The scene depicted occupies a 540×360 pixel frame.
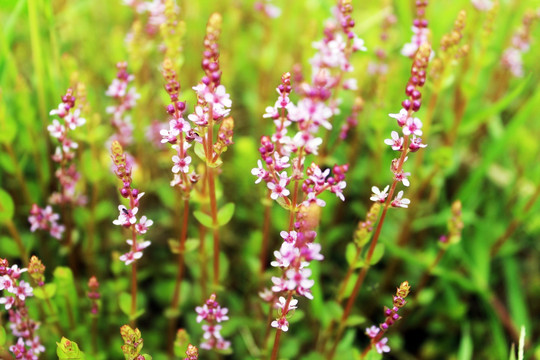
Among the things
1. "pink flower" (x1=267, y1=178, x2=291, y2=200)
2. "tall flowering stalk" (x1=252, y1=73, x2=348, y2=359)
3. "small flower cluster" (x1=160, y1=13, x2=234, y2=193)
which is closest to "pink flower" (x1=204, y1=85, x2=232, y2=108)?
"small flower cluster" (x1=160, y1=13, x2=234, y2=193)

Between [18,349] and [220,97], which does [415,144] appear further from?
[18,349]

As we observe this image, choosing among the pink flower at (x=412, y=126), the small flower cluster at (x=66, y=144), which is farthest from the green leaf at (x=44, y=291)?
the pink flower at (x=412, y=126)

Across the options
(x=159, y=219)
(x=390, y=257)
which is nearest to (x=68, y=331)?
(x=159, y=219)

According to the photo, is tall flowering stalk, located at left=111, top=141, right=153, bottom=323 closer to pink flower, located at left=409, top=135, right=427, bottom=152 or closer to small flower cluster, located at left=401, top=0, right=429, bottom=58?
pink flower, located at left=409, top=135, right=427, bottom=152

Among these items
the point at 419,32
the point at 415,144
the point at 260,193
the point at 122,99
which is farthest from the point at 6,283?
the point at 419,32

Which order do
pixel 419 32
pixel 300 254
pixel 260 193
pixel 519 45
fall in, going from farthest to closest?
1. pixel 260 193
2. pixel 519 45
3. pixel 419 32
4. pixel 300 254

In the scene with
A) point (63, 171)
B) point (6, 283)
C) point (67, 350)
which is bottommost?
point (67, 350)

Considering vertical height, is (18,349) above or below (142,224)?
below
